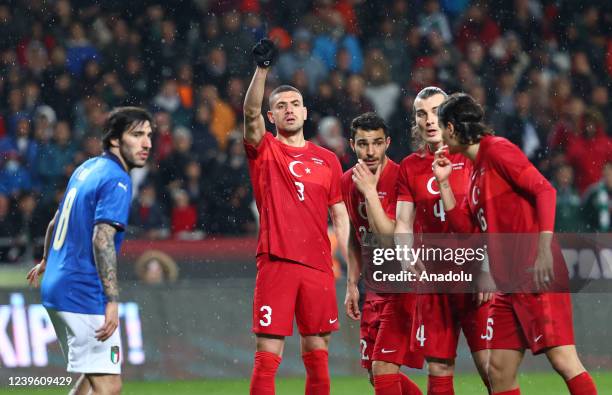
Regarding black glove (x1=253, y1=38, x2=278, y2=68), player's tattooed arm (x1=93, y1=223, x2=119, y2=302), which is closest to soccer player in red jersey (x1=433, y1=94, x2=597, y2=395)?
black glove (x1=253, y1=38, x2=278, y2=68)

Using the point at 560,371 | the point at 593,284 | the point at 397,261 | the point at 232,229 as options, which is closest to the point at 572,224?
the point at 593,284

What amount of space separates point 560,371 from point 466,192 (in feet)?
4.08

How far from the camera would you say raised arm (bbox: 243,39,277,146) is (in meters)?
6.23

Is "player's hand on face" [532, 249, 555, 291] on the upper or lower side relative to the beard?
lower

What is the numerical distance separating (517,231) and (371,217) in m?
1.14

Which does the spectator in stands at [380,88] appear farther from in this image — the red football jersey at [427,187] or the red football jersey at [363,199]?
the red football jersey at [427,187]

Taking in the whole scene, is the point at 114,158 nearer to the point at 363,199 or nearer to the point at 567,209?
the point at 363,199

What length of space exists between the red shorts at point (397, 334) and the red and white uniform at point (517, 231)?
88cm

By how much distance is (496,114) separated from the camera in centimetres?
1280

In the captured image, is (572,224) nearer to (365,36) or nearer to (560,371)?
(365,36)

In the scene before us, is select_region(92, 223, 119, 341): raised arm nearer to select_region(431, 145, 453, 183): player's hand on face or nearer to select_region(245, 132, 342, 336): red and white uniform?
select_region(245, 132, 342, 336): red and white uniform

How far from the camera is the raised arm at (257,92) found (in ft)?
20.4

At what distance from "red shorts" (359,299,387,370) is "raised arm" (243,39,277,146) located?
1184 millimetres

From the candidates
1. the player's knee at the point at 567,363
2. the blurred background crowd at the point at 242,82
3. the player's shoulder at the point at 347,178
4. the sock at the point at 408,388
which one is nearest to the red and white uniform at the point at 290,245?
the player's shoulder at the point at 347,178
